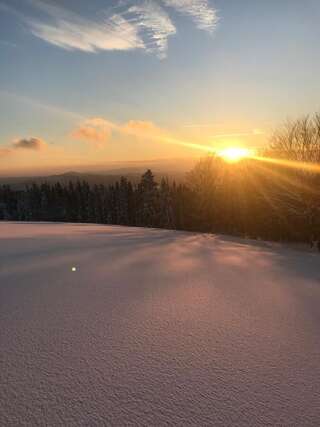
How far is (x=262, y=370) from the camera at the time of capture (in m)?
2.09

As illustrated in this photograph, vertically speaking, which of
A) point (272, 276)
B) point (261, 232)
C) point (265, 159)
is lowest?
point (261, 232)

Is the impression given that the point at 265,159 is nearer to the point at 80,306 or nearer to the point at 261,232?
the point at 261,232

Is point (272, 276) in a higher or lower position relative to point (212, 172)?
lower

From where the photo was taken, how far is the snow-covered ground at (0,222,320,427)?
5.59ft

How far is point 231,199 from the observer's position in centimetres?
3278

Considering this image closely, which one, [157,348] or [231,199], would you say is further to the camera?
[231,199]

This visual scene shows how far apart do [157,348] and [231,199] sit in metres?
31.7

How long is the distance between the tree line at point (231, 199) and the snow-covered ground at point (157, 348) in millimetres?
13145

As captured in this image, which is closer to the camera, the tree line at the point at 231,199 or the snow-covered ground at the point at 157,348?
the snow-covered ground at the point at 157,348

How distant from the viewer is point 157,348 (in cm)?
237

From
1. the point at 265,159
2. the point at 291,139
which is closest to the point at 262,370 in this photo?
the point at 291,139

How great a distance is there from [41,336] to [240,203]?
1245 inches

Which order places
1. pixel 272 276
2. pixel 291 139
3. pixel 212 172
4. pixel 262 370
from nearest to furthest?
pixel 262 370 → pixel 272 276 → pixel 291 139 → pixel 212 172

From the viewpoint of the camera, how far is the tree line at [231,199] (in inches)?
621
